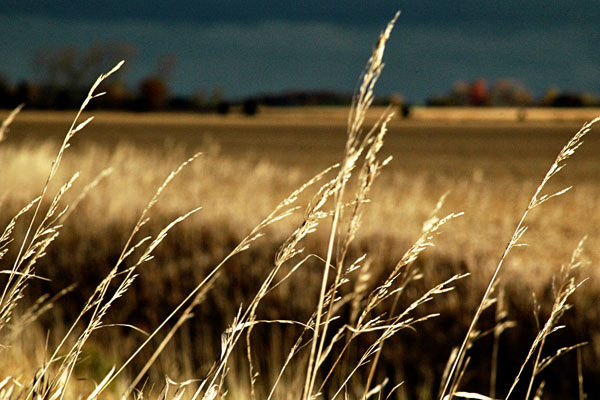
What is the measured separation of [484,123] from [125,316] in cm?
6026

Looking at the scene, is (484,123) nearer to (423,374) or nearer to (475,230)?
(475,230)

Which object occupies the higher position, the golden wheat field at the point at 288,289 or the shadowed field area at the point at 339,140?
the golden wheat field at the point at 288,289

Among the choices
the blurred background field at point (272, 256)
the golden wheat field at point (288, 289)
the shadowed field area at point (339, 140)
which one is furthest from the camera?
the shadowed field area at point (339, 140)

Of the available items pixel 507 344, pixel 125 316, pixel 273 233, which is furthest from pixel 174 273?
pixel 507 344

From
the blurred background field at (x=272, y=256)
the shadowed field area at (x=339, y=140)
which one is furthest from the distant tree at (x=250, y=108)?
the blurred background field at (x=272, y=256)

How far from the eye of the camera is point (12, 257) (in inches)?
469

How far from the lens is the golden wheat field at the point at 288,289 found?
47.8 inches

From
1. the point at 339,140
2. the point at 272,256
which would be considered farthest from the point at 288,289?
the point at 339,140

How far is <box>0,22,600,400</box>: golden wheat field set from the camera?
47.8 inches

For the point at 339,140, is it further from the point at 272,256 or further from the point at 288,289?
the point at 288,289

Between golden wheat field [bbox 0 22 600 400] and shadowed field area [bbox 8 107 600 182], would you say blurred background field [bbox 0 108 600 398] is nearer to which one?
golden wheat field [bbox 0 22 600 400]

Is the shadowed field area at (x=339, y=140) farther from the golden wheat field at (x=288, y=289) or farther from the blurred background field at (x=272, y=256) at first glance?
the golden wheat field at (x=288, y=289)

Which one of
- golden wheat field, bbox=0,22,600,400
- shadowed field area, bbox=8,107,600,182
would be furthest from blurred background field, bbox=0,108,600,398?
shadowed field area, bbox=8,107,600,182

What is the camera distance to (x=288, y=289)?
9.80 meters
